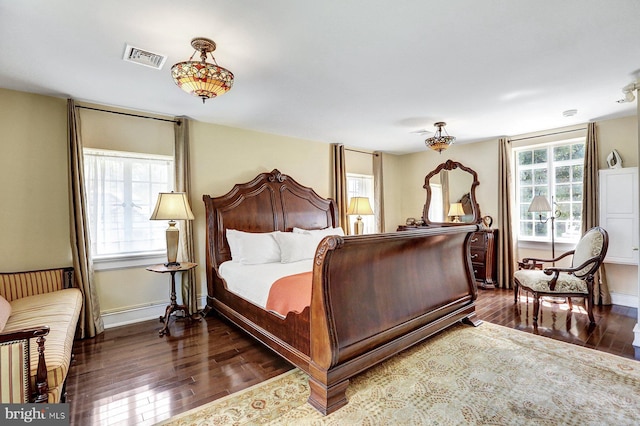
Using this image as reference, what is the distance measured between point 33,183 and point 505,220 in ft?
21.1

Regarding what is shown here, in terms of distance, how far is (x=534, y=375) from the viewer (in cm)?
241

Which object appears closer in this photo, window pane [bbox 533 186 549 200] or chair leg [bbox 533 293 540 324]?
chair leg [bbox 533 293 540 324]

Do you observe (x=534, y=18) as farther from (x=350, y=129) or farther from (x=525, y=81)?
(x=350, y=129)

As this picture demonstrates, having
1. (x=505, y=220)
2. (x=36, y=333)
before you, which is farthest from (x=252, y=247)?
(x=505, y=220)

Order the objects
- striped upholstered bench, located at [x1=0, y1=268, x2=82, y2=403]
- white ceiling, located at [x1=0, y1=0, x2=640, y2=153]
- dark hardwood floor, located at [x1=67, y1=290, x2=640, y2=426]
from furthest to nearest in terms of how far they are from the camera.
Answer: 1. dark hardwood floor, located at [x1=67, y1=290, x2=640, y2=426]
2. white ceiling, located at [x1=0, y1=0, x2=640, y2=153]
3. striped upholstered bench, located at [x1=0, y1=268, x2=82, y2=403]

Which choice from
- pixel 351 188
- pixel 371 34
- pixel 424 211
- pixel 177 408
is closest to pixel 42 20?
pixel 371 34

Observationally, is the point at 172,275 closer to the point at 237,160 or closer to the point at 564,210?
the point at 237,160

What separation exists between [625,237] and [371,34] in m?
4.33

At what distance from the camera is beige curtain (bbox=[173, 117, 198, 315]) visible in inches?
154

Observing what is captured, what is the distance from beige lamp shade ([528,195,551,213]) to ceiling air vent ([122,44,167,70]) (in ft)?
16.9

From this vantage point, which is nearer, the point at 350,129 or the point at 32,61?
the point at 32,61

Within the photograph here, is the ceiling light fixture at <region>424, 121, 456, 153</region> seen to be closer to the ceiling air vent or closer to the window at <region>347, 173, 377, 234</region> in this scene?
the window at <region>347, 173, 377, 234</region>

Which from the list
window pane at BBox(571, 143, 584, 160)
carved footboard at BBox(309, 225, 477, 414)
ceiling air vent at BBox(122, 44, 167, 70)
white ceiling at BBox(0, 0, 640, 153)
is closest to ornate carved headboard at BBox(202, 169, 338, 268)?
white ceiling at BBox(0, 0, 640, 153)

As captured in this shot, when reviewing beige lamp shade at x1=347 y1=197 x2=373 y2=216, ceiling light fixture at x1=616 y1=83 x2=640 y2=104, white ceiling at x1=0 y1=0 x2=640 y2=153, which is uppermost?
white ceiling at x1=0 y1=0 x2=640 y2=153
